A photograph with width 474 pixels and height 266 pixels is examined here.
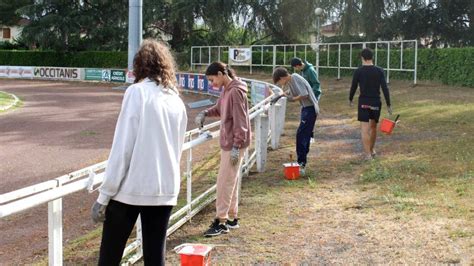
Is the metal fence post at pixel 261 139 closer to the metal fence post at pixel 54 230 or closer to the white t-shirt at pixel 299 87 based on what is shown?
the white t-shirt at pixel 299 87

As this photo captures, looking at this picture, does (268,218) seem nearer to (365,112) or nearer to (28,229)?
(28,229)

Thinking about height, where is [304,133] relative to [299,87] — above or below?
below

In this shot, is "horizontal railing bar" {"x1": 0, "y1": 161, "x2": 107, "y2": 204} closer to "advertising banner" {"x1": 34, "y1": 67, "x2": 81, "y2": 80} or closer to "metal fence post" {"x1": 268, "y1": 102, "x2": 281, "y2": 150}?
"metal fence post" {"x1": 268, "y1": 102, "x2": 281, "y2": 150}

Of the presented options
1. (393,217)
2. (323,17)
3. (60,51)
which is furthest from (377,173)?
(60,51)

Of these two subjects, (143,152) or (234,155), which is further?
(234,155)

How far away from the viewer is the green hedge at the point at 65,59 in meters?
52.5

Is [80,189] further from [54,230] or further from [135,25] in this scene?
[135,25]

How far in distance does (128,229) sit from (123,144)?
54 centimetres

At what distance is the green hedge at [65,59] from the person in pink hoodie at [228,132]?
4702cm

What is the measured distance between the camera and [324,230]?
6.21 m

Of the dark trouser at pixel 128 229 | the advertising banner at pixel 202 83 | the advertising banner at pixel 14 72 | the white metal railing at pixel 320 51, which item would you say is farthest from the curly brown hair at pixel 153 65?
the advertising banner at pixel 14 72

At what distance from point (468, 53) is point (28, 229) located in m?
21.7

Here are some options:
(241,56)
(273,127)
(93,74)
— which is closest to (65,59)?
(93,74)

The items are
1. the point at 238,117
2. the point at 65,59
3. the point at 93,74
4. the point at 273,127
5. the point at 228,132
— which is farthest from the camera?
the point at 65,59
